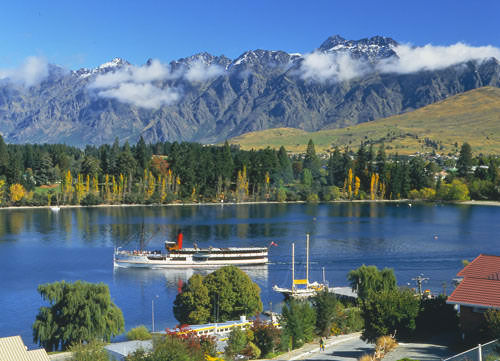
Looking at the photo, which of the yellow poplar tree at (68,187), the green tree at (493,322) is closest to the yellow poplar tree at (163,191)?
the yellow poplar tree at (68,187)

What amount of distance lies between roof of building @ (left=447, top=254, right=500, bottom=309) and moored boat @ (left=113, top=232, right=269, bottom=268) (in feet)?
176

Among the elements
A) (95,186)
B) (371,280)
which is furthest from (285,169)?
(371,280)

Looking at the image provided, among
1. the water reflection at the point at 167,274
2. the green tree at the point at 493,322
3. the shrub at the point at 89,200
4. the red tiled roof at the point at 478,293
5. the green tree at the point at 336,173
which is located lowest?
the water reflection at the point at 167,274

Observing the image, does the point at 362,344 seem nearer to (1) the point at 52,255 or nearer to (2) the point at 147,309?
(2) the point at 147,309

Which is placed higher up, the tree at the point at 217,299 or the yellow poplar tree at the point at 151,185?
the yellow poplar tree at the point at 151,185

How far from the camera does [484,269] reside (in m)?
37.1

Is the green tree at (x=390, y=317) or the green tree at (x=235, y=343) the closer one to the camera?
the green tree at (x=390, y=317)

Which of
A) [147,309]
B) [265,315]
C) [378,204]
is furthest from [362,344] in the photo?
[378,204]

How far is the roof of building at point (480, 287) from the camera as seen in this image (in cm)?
3434

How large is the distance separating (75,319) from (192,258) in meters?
43.1

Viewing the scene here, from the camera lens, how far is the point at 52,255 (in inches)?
3654

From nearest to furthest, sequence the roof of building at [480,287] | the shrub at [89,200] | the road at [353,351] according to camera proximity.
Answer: the roof of building at [480,287] < the road at [353,351] < the shrub at [89,200]

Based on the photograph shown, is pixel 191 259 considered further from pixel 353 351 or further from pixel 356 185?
pixel 356 185

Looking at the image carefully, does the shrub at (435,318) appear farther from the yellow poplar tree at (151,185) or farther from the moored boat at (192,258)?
the yellow poplar tree at (151,185)
